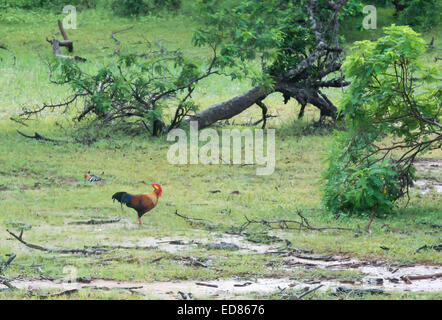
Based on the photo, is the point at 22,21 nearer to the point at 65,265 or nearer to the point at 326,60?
the point at 326,60

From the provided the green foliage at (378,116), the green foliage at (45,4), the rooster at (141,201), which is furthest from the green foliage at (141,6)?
the rooster at (141,201)

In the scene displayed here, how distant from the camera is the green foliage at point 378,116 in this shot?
790 cm

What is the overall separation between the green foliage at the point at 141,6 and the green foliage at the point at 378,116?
1759 cm

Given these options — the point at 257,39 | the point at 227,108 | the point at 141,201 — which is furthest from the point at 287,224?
the point at 227,108

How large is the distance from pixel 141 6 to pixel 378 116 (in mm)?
18107

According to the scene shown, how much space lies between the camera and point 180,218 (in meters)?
8.20

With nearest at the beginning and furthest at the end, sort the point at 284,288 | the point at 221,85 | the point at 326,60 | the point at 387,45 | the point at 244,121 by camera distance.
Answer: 1. the point at 284,288
2. the point at 387,45
3. the point at 326,60
4. the point at 244,121
5. the point at 221,85

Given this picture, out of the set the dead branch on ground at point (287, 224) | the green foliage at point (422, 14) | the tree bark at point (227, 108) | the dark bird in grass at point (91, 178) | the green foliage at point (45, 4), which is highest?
the green foliage at point (45, 4)

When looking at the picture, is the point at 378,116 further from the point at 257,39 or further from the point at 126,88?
the point at 126,88

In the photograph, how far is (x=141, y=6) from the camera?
25.5 meters

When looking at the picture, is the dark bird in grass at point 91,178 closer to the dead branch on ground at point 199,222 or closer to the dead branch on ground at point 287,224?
the dead branch on ground at point 199,222

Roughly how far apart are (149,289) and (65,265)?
0.96 metres

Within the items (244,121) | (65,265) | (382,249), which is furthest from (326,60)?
(65,265)

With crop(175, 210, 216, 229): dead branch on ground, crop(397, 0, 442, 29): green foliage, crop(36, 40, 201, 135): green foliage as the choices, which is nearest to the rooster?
crop(175, 210, 216, 229): dead branch on ground
